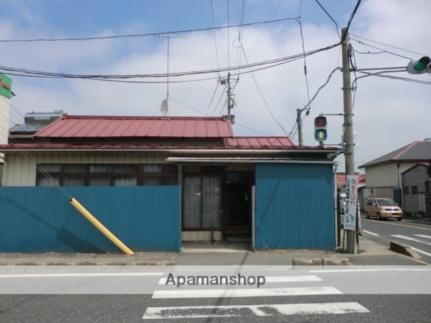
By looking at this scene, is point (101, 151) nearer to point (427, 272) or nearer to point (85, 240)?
point (85, 240)

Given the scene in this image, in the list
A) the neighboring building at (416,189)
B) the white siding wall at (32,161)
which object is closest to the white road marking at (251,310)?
the white siding wall at (32,161)

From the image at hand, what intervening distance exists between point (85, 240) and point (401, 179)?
123 feet

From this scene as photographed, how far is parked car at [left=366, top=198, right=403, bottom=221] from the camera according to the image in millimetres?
34219

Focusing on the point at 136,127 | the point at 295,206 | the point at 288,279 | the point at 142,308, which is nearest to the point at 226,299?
the point at 142,308

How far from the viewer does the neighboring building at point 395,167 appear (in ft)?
144

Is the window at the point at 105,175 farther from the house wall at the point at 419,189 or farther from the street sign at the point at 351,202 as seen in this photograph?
the house wall at the point at 419,189

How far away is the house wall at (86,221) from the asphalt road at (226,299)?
2.68m

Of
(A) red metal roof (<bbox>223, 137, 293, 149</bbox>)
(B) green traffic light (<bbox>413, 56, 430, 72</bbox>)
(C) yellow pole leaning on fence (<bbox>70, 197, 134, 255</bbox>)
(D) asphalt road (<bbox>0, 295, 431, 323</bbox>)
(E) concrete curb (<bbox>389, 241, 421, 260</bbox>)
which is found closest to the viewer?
(D) asphalt road (<bbox>0, 295, 431, 323</bbox>)

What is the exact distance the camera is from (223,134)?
17.3m

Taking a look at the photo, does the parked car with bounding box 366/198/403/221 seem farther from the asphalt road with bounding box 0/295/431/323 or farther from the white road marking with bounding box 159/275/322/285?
the asphalt road with bounding box 0/295/431/323

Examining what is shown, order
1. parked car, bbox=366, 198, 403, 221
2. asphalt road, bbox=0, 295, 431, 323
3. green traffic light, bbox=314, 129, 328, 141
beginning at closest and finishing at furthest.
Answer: asphalt road, bbox=0, 295, 431, 323
green traffic light, bbox=314, 129, 328, 141
parked car, bbox=366, 198, 403, 221

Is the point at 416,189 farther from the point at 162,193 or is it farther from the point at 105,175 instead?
the point at 105,175

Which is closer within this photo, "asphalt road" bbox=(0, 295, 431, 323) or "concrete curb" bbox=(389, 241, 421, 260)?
"asphalt road" bbox=(0, 295, 431, 323)

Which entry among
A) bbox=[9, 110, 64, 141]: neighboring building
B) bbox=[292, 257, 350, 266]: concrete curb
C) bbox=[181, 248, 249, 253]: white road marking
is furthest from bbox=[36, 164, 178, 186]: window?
bbox=[9, 110, 64, 141]: neighboring building
